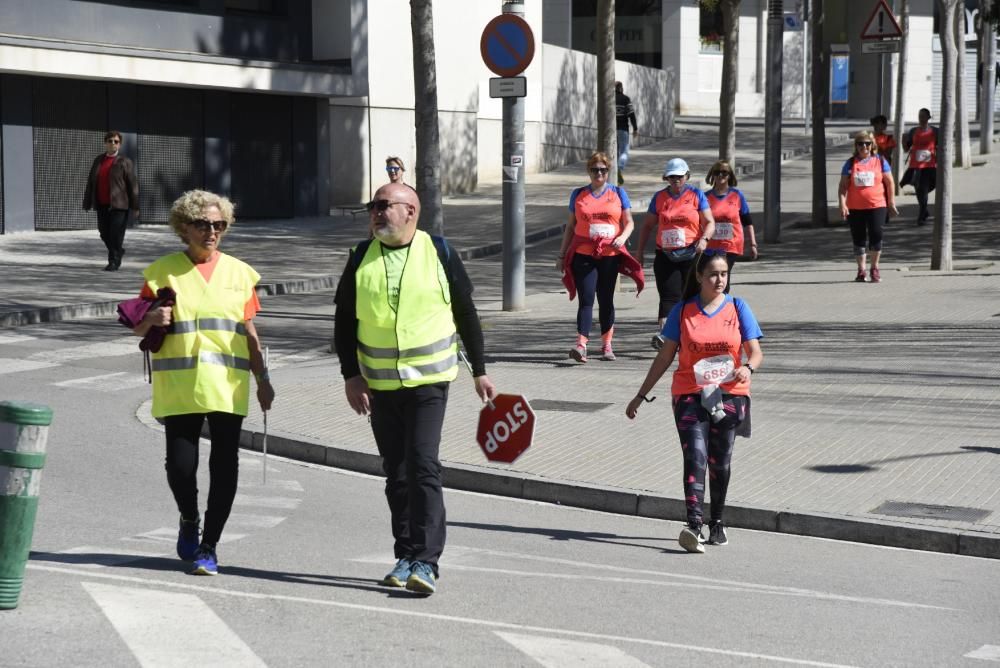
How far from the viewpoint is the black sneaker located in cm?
815

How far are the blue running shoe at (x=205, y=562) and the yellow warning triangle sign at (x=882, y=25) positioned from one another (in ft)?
65.5

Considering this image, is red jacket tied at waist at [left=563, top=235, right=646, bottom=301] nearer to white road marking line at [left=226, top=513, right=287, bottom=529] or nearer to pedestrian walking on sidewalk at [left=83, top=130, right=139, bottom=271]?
white road marking line at [left=226, top=513, right=287, bottom=529]

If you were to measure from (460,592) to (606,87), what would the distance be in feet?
53.5

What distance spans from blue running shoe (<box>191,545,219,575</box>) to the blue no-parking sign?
10366mm

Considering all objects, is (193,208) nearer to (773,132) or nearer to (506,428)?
(506,428)

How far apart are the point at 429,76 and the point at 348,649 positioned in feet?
38.5

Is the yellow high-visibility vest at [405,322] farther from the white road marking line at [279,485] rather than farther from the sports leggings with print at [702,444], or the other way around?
the white road marking line at [279,485]

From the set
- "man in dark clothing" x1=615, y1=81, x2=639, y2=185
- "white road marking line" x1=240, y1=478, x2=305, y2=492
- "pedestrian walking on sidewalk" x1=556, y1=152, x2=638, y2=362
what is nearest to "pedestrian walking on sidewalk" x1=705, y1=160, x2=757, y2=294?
"pedestrian walking on sidewalk" x1=556, y1=152, x2=638, y2=362

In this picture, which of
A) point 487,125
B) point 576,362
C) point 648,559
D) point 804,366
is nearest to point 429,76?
point 576,362

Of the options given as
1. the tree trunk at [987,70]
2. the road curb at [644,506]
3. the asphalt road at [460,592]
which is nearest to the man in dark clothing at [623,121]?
the tree trunk at [987,70]

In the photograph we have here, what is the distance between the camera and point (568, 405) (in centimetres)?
1192

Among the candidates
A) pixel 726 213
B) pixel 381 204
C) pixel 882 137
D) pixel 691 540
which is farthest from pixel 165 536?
pixel 882 137

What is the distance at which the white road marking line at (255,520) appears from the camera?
326 inches

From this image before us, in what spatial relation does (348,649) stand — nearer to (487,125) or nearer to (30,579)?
(30,579)
